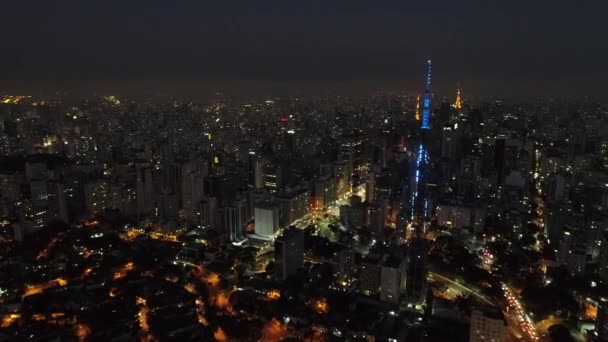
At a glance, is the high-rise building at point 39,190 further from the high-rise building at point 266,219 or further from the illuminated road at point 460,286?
the illuminated road at point 460,286

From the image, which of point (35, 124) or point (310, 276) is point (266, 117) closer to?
point (35, 124)

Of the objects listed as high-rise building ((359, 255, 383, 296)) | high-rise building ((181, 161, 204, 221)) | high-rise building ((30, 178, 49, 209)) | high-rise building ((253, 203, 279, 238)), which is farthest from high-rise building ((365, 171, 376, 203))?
high-rise building ((30, 178, 49, 209))

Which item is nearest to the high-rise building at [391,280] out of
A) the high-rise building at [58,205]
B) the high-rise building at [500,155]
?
the high-rise building at [58,205]

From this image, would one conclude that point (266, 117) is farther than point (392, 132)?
Yes

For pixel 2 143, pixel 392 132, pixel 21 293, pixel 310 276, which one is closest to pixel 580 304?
pixel 310 276

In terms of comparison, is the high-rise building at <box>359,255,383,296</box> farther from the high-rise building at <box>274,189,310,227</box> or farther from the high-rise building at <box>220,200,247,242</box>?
the high-rise building at <box>274,189,310,227</box>

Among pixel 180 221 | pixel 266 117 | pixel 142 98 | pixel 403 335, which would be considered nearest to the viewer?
pixel 403 335
